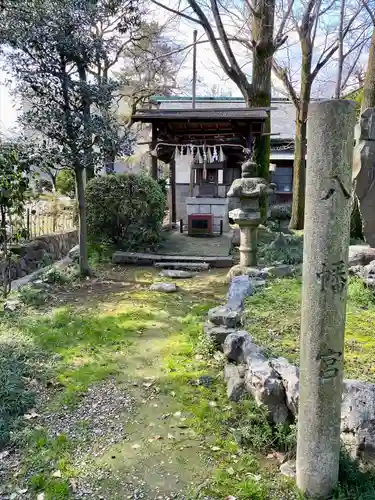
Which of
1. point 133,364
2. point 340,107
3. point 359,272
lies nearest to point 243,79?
point 359,272

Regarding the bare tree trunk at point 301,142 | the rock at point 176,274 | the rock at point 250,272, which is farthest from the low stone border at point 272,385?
the bare tree trunk at point 301,142

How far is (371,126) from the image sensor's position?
648cm

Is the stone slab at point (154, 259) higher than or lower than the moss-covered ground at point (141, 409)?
higher

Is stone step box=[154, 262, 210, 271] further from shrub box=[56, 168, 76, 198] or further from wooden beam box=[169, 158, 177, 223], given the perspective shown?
shrub box=[56, 168, 76, 198]

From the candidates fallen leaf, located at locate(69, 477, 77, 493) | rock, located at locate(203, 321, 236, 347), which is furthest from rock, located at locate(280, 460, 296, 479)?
rock, located at locate(203, 321, 236, 347)

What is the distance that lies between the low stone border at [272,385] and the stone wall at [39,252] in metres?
5.06

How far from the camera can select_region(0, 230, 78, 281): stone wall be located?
31.2 feet

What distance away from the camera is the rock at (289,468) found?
→ 3.09 meters

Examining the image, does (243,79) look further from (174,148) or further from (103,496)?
(103,496)

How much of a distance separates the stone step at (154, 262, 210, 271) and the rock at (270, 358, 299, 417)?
6255 mm

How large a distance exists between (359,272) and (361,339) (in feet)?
7.71

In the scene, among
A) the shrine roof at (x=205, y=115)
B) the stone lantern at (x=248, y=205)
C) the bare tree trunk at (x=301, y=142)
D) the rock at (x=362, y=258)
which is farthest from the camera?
the bare tree trunk at (x=301, y=142)

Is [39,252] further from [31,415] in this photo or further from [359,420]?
[359,420]

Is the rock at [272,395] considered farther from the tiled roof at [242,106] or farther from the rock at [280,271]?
the tiled roof at [242,106]
